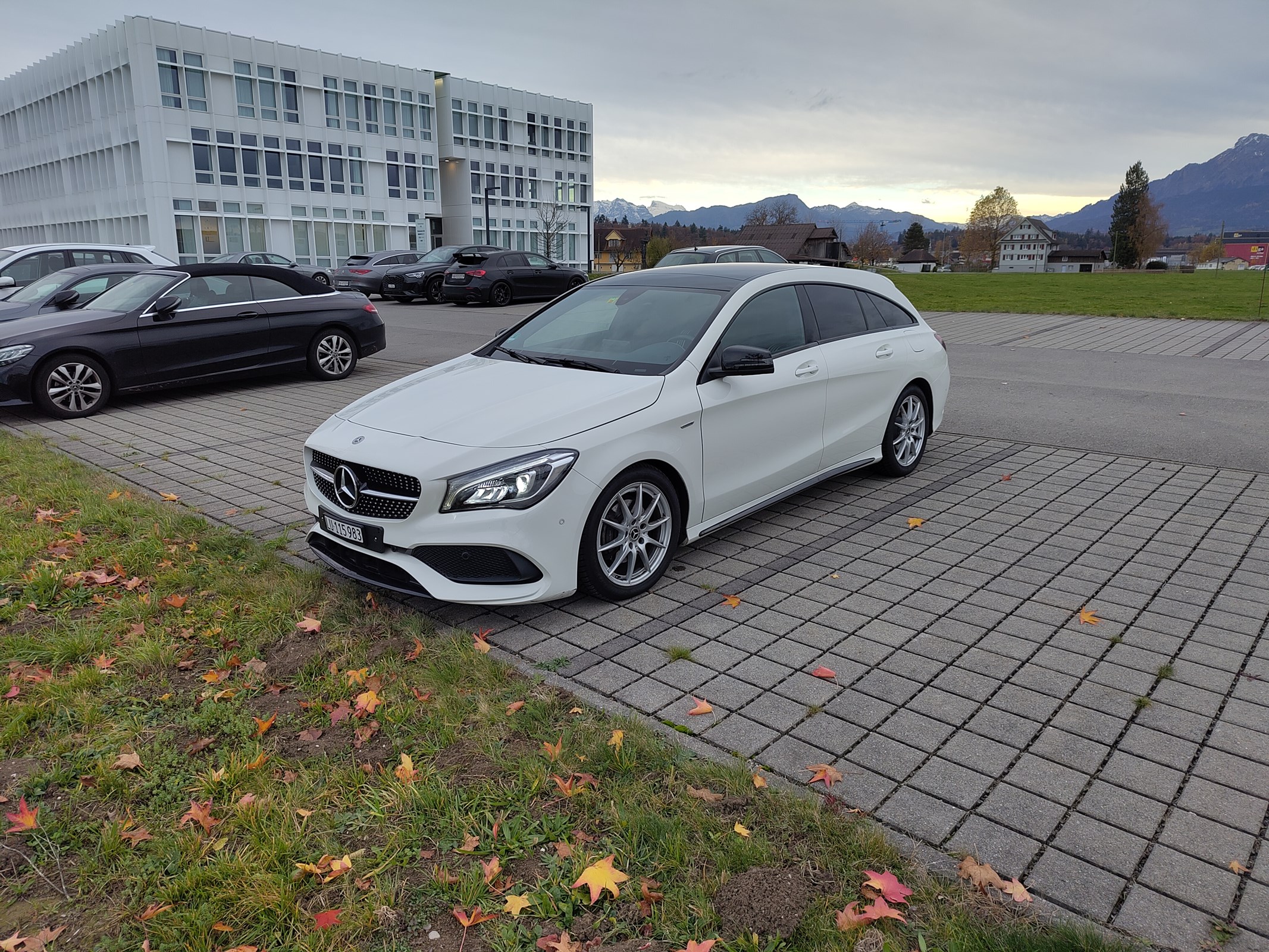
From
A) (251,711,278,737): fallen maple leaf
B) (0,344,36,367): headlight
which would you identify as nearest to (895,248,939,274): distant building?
(0,344,36,367): headlight

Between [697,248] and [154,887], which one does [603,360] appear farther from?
[697,248]

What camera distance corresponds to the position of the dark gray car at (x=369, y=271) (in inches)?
1120

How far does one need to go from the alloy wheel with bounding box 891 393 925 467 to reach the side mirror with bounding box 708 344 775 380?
2189 mm

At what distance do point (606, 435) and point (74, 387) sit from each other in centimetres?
795

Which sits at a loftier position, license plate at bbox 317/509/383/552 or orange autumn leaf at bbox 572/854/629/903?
license plate at bbox 317/509/383/552

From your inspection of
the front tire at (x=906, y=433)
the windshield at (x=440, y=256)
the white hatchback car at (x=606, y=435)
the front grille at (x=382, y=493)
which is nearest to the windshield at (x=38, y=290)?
the white hatchback car at (x=606, y=435)

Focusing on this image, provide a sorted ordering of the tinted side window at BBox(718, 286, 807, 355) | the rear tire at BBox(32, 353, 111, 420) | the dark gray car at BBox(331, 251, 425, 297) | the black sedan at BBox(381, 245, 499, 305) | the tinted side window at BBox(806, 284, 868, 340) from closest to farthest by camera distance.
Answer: the tinted side window at BBox(718, 286, 807, 355), the tinted side window at BBox(806, 284, 868, 340), the rear tire at BBox(32, 353, 111, 420), the black sedan at BBox(381, 245, 499, 305), the dark gray car at BBox(331, 251, 425, 297)

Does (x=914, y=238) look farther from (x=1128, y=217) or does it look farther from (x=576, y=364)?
(x=576, y=364)

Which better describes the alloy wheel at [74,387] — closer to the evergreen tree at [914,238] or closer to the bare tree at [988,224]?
the bare tree at [988,224]

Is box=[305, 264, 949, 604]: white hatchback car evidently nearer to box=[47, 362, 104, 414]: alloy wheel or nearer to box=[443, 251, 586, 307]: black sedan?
box=[47, 362, 104, 414]: alloy wheel

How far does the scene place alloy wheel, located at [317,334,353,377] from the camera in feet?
39.3

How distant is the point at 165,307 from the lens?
1020 cm

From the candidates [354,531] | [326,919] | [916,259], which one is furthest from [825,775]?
[916,259]

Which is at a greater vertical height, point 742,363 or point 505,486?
point 742,363
